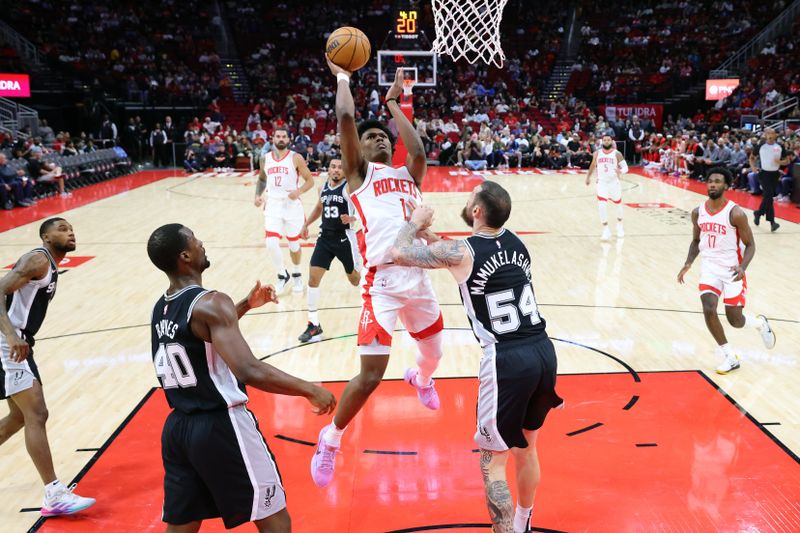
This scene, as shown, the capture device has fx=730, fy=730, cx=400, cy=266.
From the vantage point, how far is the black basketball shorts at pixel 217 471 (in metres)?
2.86

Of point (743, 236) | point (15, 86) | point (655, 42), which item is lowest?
point (743, 236)

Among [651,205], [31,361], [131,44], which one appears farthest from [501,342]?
[131,44]

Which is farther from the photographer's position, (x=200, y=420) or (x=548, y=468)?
(x=548, y=468)

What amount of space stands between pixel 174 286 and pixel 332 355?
11.6ft

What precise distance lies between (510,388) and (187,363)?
1439 mm

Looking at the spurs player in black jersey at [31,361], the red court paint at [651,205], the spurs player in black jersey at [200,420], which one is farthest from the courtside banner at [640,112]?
the spurs player in black jersey at [200,420]

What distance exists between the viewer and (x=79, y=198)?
57.2 ft

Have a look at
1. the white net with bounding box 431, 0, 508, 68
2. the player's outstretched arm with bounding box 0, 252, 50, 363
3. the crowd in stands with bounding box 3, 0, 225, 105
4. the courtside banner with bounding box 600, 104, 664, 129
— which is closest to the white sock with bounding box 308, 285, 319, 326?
the player's outstretched arm with bounding box 0, 252, 50, 363

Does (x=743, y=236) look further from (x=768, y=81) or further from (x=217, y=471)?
(x=768, y=81)

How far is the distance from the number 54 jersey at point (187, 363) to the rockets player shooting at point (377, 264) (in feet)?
4.17

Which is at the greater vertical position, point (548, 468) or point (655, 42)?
point (655, 42)

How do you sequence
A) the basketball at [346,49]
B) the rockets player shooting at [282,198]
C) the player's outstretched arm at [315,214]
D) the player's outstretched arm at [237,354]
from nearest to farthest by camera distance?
1. the player's outstretched arm at [237,354]
2. the basketball at [346,49]
3. the player's outstretched arm at [315,214]
4. the rockets player shooting at [282,198]

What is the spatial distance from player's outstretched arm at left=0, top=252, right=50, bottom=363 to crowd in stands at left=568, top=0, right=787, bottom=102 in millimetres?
28136

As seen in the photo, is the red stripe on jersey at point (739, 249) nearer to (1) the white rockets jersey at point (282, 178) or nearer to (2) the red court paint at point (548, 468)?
(2) the red court paint at point (548, 468)
